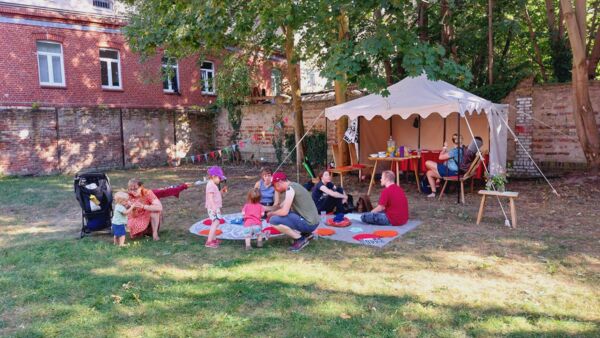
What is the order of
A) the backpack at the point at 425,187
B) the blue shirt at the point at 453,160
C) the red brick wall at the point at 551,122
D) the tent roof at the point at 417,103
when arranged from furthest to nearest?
1. the red brick wall at the point at 551,122
2. the backpack at the point at 425,187
3. the blue shirt at the point at 453,160
4. the tent roof at the point at 417,103

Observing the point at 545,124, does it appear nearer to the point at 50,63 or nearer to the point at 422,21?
the point at 422,21

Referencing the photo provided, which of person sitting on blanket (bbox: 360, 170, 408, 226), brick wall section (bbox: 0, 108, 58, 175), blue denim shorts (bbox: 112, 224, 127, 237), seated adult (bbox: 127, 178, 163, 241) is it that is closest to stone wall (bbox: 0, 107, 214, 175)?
brick wall section (bbox: 0, 108, 58, 175)

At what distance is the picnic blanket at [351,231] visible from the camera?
5980 millimetres

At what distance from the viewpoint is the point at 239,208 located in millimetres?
8547

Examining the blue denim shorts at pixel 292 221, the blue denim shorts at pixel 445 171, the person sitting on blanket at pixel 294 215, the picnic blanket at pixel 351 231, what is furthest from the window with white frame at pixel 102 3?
the blue denim shorts at pixel 292 221

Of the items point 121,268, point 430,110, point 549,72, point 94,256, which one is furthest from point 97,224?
point 549,72

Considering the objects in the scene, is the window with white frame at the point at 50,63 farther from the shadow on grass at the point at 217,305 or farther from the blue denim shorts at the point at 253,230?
the blue denim shorts at the point at 253,230

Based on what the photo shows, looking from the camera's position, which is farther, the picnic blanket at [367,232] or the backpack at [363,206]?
the backpack at [363,206]

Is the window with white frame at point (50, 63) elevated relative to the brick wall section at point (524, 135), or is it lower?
elevated

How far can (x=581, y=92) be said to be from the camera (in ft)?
29.9

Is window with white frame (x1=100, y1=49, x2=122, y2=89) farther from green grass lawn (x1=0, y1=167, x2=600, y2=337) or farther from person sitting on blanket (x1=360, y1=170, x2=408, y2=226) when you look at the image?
person sitting on blanket (x1=360, y1=170, x2=408, y2=226)

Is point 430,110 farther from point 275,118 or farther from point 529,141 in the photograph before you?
point 275,118

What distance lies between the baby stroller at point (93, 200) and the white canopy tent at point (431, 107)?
5.15 metres

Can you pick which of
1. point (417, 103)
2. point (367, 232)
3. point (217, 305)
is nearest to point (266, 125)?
point (417, 103)
